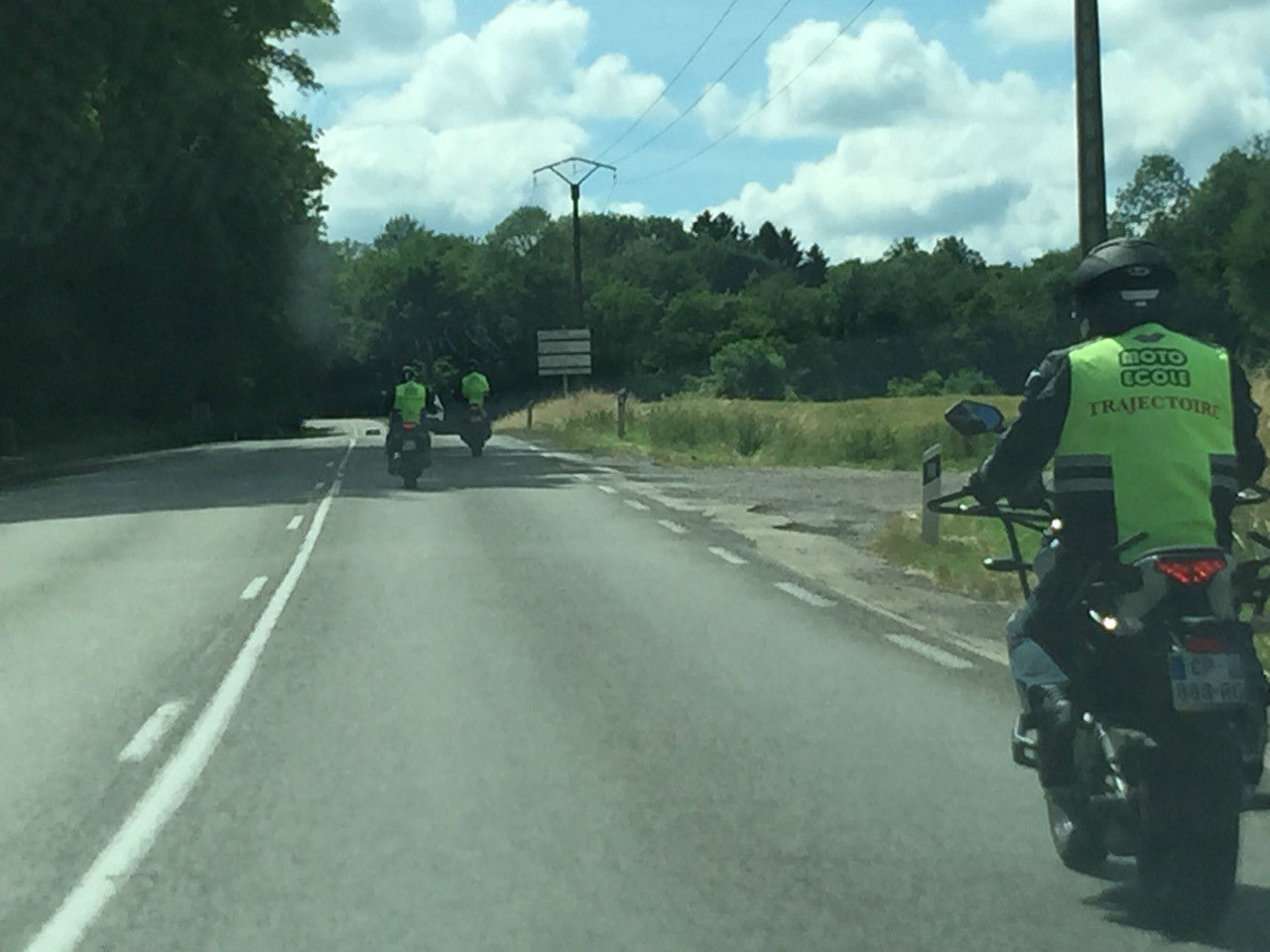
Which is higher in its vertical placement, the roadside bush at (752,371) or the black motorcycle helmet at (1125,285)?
the black motorcycle helmet at (1125,285)

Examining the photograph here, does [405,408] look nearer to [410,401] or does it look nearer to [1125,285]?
[410,401]

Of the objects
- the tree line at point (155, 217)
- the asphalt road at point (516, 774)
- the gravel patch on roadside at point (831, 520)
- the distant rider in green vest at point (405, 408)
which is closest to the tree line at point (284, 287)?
the tree line at point (155, 217)

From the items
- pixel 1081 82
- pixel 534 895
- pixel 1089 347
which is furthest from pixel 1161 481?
pixel 1081 82

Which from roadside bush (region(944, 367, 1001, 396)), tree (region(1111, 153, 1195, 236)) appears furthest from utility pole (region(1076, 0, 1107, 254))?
tree (region(1111, 153, 1195, 236))

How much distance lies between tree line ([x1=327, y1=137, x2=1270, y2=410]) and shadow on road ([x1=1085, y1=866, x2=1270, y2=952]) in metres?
75.8

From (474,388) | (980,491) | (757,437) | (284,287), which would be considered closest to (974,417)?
(980,491)

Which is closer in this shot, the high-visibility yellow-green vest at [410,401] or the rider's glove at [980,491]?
the rider's glove at [980,491]

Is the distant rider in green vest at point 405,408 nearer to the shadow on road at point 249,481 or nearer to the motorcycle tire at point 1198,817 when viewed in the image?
the shadow on road at point 249,481

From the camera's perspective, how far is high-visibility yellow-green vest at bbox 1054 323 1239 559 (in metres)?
5.67

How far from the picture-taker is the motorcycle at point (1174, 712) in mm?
5324

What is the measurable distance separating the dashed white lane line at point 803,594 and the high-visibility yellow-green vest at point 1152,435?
27.4 feet

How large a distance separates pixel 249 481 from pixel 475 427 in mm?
6993

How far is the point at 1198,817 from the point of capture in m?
5.34

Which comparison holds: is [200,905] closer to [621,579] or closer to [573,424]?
[621,579]
